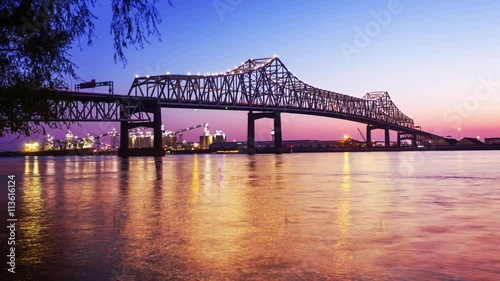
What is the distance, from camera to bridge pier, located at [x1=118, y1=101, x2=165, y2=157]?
11525 cm

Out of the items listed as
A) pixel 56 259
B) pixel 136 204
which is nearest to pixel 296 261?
pixel 56 259

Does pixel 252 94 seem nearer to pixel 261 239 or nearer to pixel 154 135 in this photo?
pixel 154 135

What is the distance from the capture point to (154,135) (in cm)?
11525

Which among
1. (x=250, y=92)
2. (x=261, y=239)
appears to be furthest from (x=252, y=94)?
(x=261, y=239)

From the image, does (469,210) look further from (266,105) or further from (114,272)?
(266,105)

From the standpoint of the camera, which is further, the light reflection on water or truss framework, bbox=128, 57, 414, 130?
truss framework, bbox=128, 57, 414, 130

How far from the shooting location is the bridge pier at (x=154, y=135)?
378 ft

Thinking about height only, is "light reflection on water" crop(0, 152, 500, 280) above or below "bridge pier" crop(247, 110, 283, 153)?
below

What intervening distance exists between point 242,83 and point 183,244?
140296 mm

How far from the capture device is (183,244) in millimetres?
8586

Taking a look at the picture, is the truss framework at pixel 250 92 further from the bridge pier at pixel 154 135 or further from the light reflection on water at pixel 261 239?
the light reflection on water at pixel 261 239

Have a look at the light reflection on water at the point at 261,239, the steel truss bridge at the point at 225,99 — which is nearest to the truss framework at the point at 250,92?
the steel truss bridge at the point at 225,99

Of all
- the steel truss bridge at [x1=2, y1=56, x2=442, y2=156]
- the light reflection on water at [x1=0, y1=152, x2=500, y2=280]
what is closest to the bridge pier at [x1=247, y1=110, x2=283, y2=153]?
the steel truss bridge at [x1=2, y1=56, x2=442, y2=156]

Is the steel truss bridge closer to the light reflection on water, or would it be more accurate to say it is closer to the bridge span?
the bridge span
